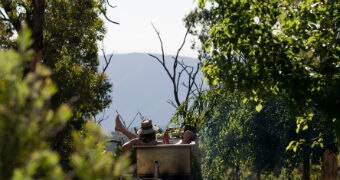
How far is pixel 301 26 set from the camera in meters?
10.6

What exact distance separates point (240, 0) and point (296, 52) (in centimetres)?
112

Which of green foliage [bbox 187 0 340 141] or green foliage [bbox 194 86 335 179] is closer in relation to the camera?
green foliage [bbox 187 0 340 141]

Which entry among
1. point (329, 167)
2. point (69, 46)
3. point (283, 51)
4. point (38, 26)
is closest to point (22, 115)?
point (283, 51)

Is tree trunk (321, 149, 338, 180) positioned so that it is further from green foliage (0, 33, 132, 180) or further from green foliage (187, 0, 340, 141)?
green foliage (0, 33, 132, 180)

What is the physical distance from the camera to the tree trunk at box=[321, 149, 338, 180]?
99.3ft

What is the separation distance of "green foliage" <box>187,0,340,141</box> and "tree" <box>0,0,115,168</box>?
36.0 feet

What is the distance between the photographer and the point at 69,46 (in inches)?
1031

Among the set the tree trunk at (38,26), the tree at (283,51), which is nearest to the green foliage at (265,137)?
the tree trunk at (38,26)

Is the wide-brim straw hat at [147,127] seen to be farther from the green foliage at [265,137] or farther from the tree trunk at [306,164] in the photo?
the tree trunk at [306,164]

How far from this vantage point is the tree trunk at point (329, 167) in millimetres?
30266

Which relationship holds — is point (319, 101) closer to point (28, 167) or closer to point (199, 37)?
point (28, 167)

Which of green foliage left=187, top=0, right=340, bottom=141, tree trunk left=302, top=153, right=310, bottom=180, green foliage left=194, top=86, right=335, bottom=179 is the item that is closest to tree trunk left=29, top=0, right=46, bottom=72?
green foliage left=187, top=0, right=340, bottom=141

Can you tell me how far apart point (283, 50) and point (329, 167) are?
2107 cm

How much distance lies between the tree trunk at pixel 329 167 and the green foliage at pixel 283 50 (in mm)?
20182
